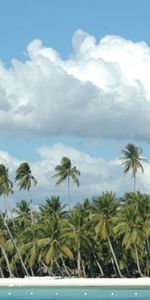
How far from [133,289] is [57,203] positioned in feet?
101

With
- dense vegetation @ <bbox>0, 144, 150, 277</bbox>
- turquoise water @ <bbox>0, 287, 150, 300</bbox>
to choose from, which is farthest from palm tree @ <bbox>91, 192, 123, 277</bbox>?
turquoise water @ <bbox>0, 287, 150, 300</bbox>

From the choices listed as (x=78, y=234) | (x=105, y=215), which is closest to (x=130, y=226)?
(x=105, y=215)

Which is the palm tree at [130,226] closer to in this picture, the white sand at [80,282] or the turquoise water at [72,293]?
the white sand at [80,282]

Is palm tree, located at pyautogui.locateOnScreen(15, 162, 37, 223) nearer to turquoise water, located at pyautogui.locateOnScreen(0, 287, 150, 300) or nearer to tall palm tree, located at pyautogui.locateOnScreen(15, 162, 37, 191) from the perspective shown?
tall palm tree, located at pyautogui.locateOnScreen(15, 162, 37, 191)

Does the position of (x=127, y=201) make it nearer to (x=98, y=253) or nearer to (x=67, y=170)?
(x=98, y=253)

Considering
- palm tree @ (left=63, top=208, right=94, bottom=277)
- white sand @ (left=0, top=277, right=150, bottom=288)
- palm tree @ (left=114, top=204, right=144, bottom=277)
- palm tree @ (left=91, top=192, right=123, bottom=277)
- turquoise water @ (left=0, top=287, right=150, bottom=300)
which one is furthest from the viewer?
palm tree @ (left=63, top=208, right=94, bottom=277)

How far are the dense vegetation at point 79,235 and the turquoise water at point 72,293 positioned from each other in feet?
37.5

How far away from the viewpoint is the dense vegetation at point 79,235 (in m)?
94.6

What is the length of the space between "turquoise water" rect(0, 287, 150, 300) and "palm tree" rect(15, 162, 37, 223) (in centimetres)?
2823

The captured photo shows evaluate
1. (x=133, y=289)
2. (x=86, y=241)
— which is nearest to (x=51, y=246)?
(x=86, y=241)

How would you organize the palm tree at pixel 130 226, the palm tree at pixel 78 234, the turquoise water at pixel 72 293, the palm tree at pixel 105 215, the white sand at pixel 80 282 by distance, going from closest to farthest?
1. the turquoise water at pixel 72 293
2. the white sand at pixel 80 282
3. the palm tree at pixel 130 226
4. the palm tree at pixel 105 215
5. the palm tree at pixel 78 234

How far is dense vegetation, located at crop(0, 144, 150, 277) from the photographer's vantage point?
94625 millimetres

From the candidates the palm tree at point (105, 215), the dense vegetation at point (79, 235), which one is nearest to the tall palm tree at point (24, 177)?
the dense vegetation at point (79, 235)

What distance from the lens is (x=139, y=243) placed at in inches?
3661
